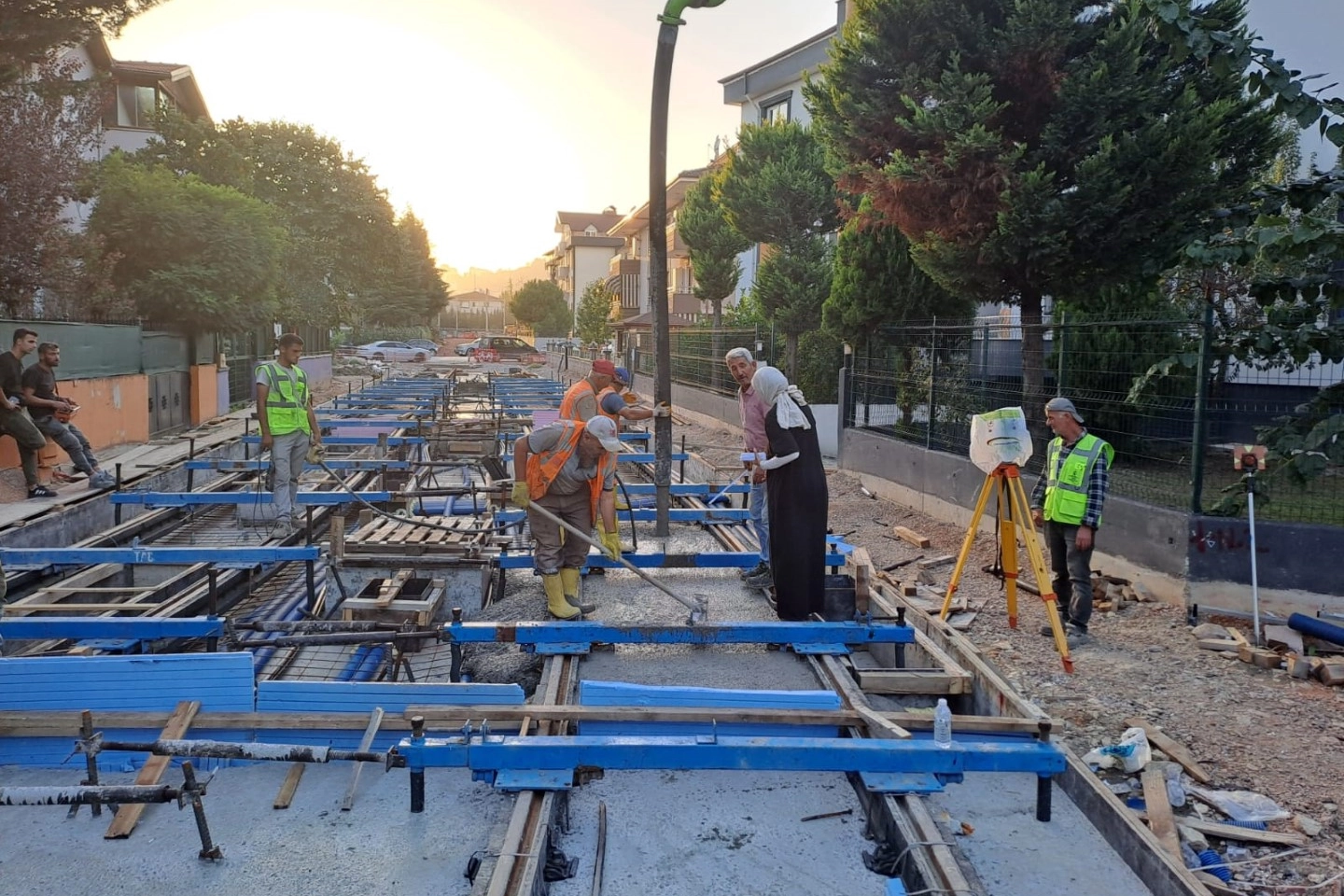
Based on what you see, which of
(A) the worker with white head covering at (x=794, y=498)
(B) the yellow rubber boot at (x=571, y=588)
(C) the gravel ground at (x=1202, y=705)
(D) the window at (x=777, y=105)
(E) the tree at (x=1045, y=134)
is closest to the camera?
(C) the gravel ground at (x=1202, y=705)

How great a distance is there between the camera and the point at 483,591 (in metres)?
7.42

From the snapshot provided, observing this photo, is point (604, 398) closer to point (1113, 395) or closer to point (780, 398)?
point (780, 398)

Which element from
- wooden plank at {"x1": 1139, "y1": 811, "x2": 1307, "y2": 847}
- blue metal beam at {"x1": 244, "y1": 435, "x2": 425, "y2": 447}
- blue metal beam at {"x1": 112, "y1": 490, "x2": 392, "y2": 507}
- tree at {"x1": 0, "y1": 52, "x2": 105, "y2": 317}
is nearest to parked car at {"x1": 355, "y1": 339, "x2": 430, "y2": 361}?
tree at {"x1": 0, "y1": 52, "x2": 105, "y2": 317}

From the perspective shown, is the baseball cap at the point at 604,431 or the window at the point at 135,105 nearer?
the baseball cap at the point at 604,431

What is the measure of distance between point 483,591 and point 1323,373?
985 cm

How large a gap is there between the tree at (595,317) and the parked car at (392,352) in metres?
12.5

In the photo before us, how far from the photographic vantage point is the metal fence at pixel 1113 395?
8.26 meters

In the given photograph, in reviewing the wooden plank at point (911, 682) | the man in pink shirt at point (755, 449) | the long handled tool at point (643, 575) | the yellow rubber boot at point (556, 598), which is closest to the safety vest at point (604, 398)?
the man in pink shirt at point (755, 449)

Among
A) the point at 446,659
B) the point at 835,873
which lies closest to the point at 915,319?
the point at 446,659

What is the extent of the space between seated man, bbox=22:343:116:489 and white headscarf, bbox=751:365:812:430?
8.28m

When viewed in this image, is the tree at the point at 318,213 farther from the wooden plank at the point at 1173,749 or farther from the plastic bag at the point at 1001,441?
the wooden plank at the point at 1173,749

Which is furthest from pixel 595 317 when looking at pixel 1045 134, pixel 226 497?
pixel 1045 134

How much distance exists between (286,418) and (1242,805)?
7785mm

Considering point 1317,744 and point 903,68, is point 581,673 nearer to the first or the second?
point 1317,744
